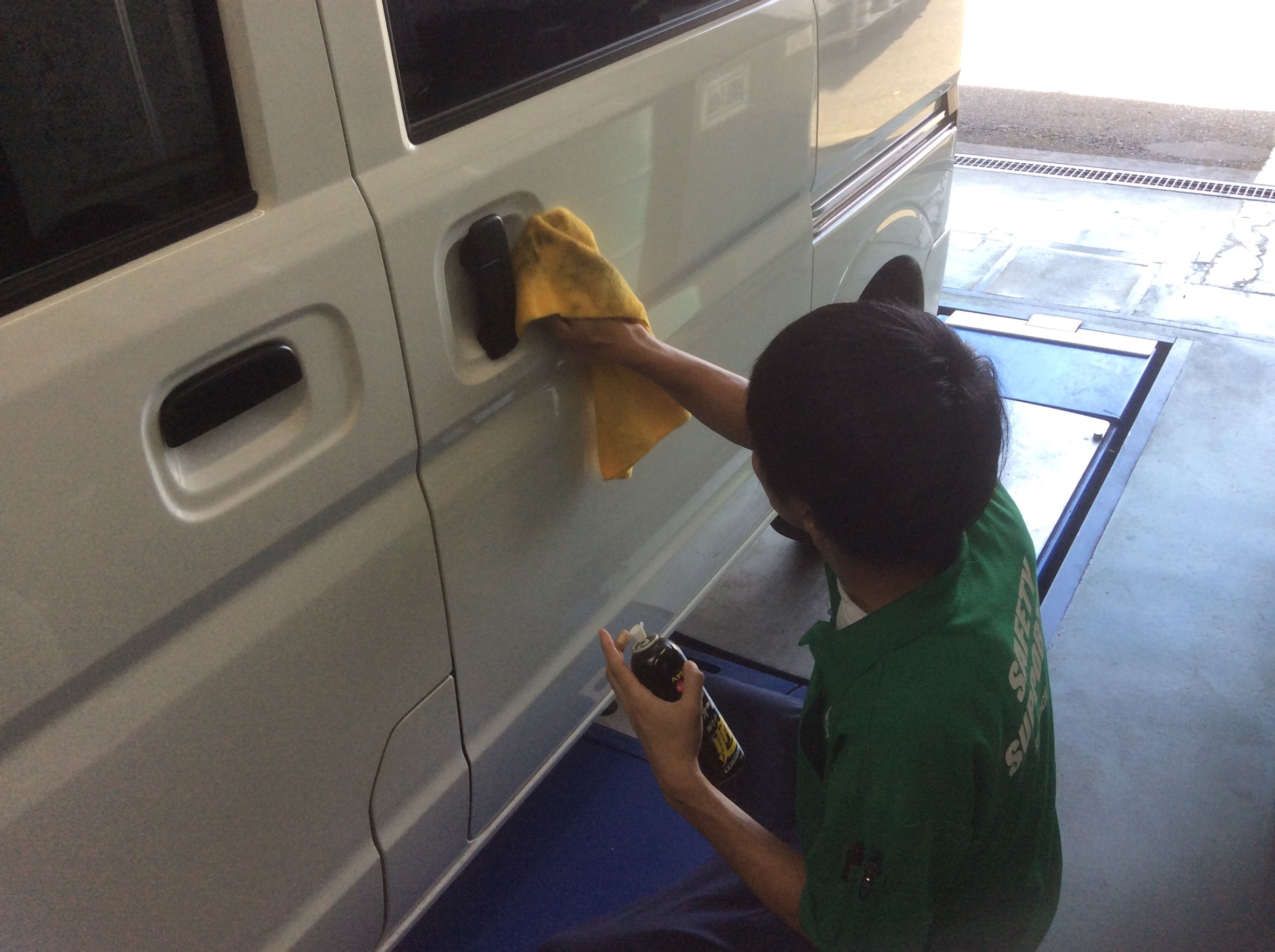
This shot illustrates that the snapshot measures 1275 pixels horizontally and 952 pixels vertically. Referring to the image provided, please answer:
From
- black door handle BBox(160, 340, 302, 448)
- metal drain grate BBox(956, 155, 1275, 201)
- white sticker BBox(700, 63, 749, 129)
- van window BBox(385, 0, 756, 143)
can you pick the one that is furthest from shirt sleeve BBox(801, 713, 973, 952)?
metal drain grate BBox(956, 155, 1275, 201)

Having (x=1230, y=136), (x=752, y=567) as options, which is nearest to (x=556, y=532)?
(x=752, y=567)

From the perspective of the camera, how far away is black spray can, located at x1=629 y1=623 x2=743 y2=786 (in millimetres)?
1475

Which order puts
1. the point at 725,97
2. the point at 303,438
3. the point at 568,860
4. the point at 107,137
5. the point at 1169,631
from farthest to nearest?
the point at 1169,631, the point at 568,860, the point at 725,97, the point at 303,438, the point at 107,137

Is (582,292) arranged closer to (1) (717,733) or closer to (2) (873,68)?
(1) (717,733)

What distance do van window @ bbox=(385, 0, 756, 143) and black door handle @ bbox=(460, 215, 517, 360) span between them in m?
0.13

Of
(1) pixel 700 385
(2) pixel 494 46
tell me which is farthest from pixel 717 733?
(2) pixel 494 46

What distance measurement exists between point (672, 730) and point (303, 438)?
0.62 meters

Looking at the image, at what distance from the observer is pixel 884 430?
44.6 inches

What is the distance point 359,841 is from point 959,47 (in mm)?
2407

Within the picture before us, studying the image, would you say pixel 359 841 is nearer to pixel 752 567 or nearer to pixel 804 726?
pixel 804 726

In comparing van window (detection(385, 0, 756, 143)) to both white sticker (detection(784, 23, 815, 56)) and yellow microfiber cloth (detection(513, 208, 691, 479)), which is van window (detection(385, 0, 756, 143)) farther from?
white sticker (detection(784, 23, 815, 56))

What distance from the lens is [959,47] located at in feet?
9.02

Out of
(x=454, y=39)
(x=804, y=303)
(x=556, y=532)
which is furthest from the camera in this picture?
(x=804, y=303)

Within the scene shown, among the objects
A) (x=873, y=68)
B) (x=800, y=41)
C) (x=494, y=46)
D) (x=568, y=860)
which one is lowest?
(x=568, y=860)
